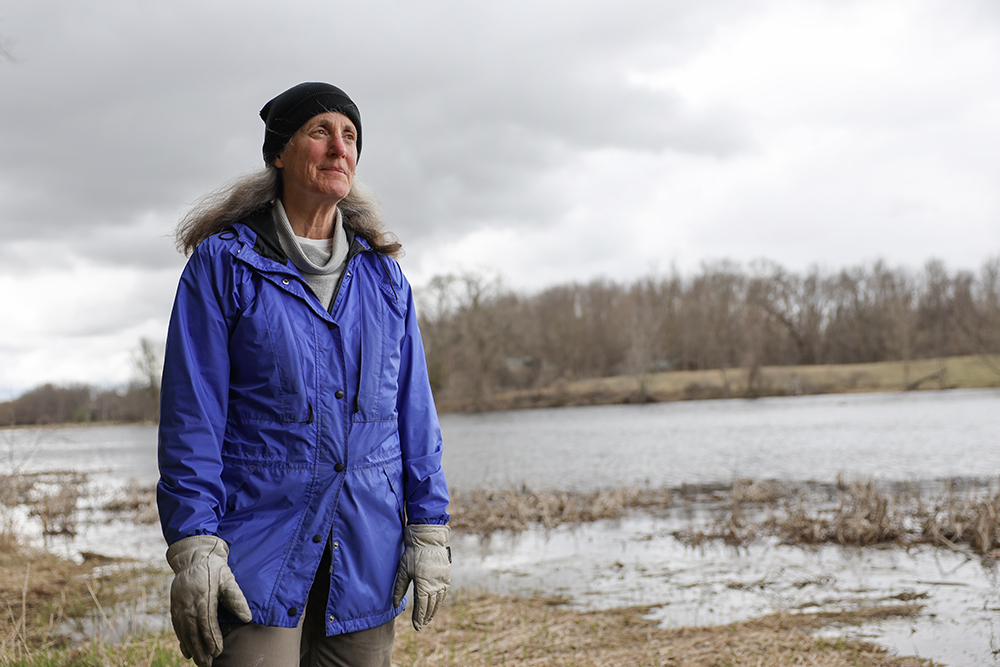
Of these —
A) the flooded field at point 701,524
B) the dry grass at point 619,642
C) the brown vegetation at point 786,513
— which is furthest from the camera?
the brown vegetation at point 786,513

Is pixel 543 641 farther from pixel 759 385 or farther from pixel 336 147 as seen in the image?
pixel 759 385

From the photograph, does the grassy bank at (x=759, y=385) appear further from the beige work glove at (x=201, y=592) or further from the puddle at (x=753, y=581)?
the beige work glove at (x=201, y=592)

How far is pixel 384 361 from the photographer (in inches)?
96.9

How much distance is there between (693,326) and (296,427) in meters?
77.6

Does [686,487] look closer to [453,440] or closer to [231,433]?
[231,433]

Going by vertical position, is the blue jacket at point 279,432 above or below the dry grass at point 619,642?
above

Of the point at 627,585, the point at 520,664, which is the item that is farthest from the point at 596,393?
A: the point at 520,664

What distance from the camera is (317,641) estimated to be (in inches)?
93.0

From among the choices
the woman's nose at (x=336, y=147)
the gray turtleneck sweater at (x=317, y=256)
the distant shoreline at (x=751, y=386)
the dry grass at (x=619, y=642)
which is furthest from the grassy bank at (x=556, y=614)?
the distant shoreline at (x=751, y=386)

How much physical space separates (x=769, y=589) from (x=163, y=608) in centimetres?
643

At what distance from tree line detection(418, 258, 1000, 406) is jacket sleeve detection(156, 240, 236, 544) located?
54.9 meters

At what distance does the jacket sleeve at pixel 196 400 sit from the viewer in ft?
6.73

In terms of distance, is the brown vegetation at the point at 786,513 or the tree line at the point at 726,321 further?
the tree line at the point at 726,321

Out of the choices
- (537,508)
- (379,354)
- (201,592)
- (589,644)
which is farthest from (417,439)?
(537,508)
